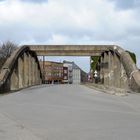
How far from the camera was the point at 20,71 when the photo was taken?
48.2m

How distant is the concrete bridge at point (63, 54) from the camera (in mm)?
35812

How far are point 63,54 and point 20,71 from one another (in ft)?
41.5

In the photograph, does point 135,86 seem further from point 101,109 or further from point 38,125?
point 38,125

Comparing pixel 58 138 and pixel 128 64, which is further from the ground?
pixel 128 64

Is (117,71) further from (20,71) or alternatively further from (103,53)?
(103,53)

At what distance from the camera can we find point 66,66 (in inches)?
6166

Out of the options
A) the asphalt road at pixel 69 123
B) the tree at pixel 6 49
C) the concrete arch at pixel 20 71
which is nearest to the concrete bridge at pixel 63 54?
the concrete arch at pixel 20 71

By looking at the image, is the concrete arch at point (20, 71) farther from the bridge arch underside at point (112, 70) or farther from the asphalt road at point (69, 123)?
the asphalt road at point (69, 123)

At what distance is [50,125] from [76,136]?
6.74ft

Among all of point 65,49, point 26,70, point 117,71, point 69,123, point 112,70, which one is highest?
point 65,49

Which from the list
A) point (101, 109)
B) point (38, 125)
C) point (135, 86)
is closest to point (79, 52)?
point (135, 86)

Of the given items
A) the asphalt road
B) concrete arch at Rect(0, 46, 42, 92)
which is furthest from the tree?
the asphalt road

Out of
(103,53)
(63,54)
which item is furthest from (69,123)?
(63,54)

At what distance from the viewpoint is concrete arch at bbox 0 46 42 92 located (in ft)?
109
